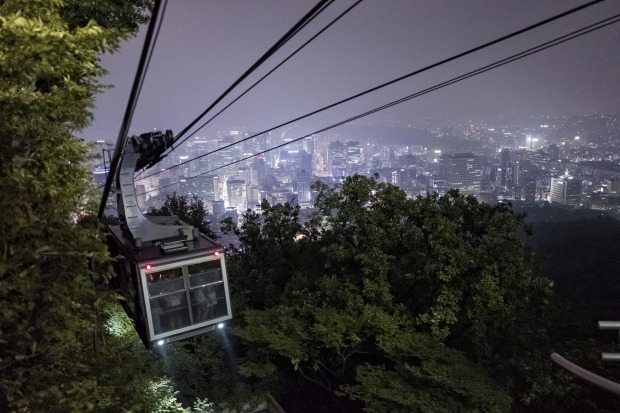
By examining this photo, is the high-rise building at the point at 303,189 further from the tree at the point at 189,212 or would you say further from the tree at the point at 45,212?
the tree at the point at 45,212

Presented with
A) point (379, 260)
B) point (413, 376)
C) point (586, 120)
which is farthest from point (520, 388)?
point (586, 120)

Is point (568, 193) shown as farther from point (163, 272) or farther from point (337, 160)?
point (163, 272)

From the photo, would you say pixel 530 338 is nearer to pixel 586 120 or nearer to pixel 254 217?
pixel 254 217

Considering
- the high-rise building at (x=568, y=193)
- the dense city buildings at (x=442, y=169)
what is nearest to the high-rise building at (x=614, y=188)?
the dense city buildings at (x=442, y=169)

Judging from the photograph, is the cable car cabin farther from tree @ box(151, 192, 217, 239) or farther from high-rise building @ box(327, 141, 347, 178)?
high-rise building @ box(327, 141, 347, 178)

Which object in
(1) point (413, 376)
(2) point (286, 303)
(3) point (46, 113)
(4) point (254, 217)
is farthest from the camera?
(4) point (254, 217)

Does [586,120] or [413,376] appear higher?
[586,120]
